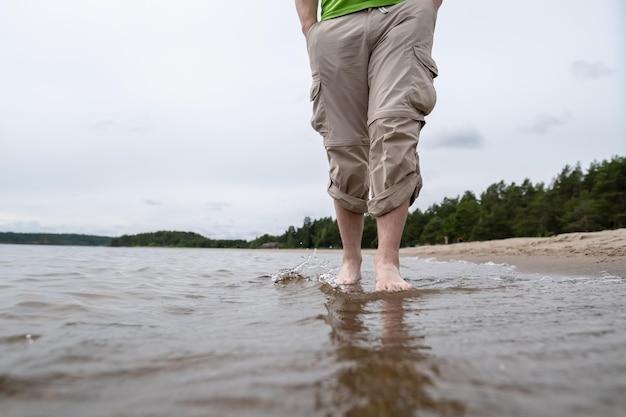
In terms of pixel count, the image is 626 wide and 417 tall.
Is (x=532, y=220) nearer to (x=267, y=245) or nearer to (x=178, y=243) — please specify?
(x=267, y=245)

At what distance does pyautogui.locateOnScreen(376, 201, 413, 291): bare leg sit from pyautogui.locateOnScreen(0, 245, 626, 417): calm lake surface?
50 cm

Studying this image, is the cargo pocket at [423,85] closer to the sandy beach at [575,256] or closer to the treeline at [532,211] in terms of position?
the sandy beach at [575,256]

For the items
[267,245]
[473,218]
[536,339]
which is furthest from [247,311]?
[267,245]

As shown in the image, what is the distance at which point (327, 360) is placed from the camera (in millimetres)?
848

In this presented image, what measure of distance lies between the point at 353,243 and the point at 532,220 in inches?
1454

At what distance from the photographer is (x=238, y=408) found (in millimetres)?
631

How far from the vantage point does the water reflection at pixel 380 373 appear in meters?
0.60

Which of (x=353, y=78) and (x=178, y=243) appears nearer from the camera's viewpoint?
(x=353, y=78)

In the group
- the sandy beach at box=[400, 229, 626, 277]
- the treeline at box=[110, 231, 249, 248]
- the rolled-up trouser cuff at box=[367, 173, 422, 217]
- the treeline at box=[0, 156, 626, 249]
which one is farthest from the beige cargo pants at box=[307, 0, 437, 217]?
the treeline at box=[110, 231, 249, 248]

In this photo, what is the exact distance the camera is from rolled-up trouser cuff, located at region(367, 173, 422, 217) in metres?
2.27

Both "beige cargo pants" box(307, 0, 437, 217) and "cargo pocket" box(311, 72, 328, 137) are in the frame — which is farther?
"cargo pocket" box(311, 72, 328, 137)

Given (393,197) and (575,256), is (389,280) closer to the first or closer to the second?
(393,197)

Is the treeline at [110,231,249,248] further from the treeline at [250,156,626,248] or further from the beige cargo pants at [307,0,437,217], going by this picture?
the beige cargo pants at [307,0,437,217]

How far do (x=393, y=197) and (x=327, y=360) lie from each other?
1.51m
